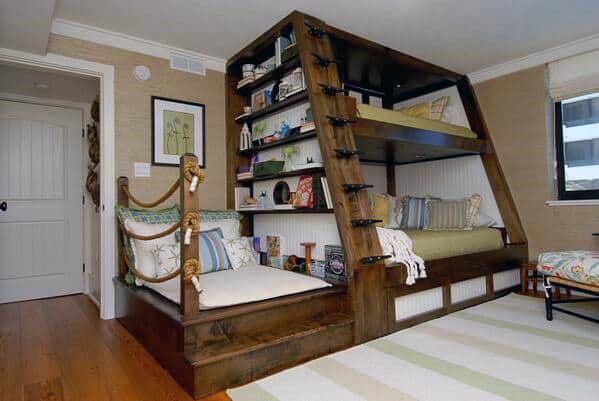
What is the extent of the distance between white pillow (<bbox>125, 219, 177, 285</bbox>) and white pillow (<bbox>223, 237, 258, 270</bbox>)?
1.33ft

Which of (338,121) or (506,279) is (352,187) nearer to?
(338,121)

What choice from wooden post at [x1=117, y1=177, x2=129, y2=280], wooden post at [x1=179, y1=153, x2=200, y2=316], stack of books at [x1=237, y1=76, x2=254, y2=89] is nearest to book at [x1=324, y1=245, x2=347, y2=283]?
wooden post at [x1=179, y1=153, x2=200, y2=316]

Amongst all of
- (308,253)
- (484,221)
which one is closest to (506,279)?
(484,221)

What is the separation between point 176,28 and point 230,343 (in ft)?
7.95

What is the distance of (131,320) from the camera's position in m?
2.47

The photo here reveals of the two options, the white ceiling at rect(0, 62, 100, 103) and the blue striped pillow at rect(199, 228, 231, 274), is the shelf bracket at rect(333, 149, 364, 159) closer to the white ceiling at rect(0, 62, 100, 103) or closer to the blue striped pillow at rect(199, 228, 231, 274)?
the blue striped pillow at rect(199, 228, 231, 274)

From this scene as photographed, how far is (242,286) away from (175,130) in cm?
177

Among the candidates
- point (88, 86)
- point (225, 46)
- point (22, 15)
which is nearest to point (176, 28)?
point (225, 46)

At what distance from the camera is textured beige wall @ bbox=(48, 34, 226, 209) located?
2920mm

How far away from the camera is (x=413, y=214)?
366cm

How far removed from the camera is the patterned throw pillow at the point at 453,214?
11.5ft

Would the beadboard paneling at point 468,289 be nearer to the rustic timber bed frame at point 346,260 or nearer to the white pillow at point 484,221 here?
the rustic timber bed frame at point 346,260

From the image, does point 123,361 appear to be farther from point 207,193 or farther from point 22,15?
point 22,15

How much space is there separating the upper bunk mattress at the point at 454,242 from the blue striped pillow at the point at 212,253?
1432 millimetres
